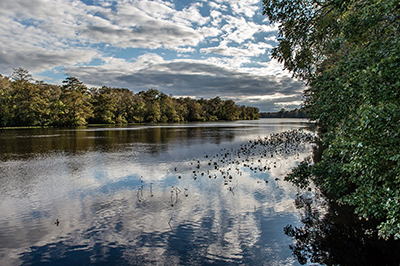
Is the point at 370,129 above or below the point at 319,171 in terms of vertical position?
above

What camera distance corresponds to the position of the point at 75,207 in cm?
998

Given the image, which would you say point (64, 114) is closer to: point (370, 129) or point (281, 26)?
point (281, 26)

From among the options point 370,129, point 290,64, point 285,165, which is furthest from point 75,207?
point 285,165

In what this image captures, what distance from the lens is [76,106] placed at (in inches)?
3162

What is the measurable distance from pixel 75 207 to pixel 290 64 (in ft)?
40.5

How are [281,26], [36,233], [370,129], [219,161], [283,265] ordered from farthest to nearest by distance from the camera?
[219,161], [281,26], [36,233], [283,265], [370,129]

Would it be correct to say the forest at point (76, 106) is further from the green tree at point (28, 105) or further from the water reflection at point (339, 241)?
the water reflection at point (339, 241)

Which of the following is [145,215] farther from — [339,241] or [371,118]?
[371,118]

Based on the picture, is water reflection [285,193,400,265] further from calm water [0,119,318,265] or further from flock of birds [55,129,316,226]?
flock of birds [55,129,316,226]

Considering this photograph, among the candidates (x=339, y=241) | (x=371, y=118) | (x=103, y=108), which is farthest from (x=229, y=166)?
(x=103, y=108)

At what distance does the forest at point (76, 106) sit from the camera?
232ft

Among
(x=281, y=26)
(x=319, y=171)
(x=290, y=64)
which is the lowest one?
(x=319, y=171)

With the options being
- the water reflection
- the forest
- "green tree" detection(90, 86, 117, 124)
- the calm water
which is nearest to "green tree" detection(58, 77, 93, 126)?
the forest

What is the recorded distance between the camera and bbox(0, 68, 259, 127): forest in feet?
232
